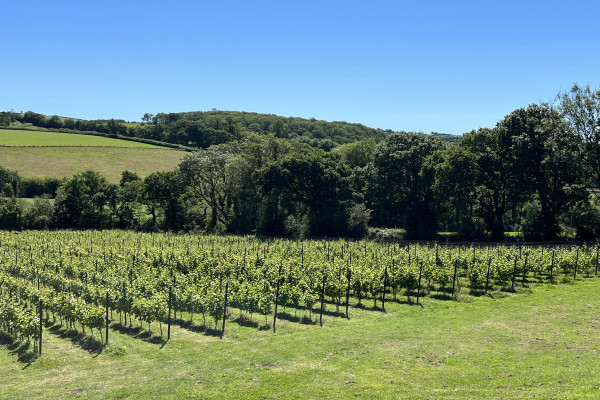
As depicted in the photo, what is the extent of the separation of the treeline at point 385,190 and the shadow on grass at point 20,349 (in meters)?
41.4

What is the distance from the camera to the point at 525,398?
12570 millimetres

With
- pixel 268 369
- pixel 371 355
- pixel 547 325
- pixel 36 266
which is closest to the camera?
pixel 268 369

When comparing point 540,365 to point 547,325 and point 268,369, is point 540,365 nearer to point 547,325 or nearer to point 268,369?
point 547,325

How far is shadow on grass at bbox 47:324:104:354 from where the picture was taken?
804 inches

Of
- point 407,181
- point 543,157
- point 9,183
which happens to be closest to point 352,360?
point 543,157

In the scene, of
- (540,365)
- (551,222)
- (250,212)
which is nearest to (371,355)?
(540,365)

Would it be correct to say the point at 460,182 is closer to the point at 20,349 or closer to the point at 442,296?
the point at 442,296

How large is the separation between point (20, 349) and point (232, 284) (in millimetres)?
11363

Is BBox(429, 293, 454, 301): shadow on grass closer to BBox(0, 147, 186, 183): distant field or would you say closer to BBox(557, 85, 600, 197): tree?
BBox(557, 85, 600, 197): tree

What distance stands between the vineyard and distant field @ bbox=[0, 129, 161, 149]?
80425 mm

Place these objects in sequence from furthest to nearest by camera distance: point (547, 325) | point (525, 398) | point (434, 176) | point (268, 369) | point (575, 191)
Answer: point (434, 176)
point (575, 191)
point (547, 325)
point (268, 369)
point (525, 398)

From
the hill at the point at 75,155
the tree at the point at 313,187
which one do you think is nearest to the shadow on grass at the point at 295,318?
the tree at the point at 313,187

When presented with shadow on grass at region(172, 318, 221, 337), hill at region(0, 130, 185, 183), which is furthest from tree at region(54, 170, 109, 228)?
shadow on grass at region(172, 318, 221, 337)

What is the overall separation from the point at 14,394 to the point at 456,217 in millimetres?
59726
